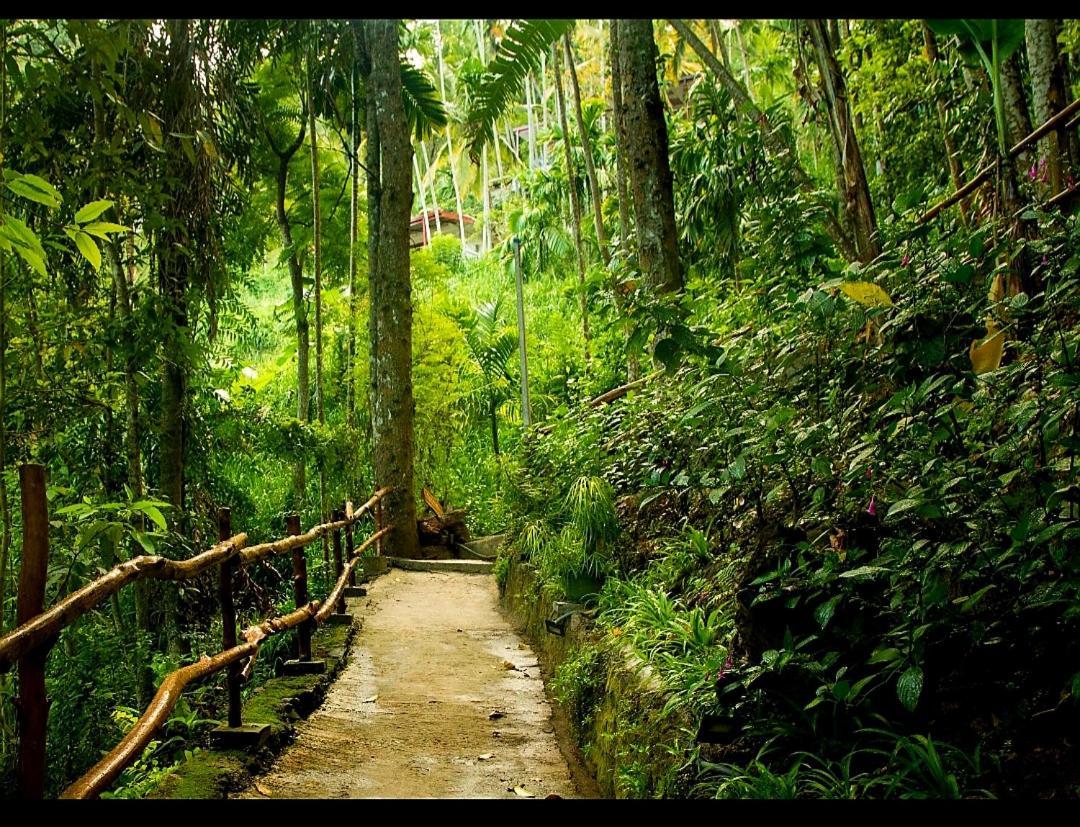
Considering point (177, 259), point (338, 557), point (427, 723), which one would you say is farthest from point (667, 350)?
point (338, 557)

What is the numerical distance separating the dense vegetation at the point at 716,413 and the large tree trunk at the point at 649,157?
29mm

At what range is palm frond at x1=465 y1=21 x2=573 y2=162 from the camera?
Result: 27.8 ft

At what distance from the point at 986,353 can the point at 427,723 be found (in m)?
3.20

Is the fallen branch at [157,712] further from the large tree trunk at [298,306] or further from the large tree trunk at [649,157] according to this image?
the large tree trunk at [298,306]

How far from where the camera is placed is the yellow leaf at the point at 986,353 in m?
2.71

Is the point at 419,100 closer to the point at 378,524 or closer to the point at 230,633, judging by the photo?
the point at 378,524

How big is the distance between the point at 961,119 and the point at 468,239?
26.9 m

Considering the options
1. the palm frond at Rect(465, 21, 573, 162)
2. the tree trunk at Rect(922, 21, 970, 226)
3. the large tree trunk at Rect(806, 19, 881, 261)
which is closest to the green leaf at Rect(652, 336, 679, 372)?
the large tree trunk at Rect(806, 19, 881, 261)

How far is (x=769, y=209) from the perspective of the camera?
19.5 feet

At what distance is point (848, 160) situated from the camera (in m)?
5.05

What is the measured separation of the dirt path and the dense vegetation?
19.2 inches

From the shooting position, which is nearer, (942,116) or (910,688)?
(910,688)
